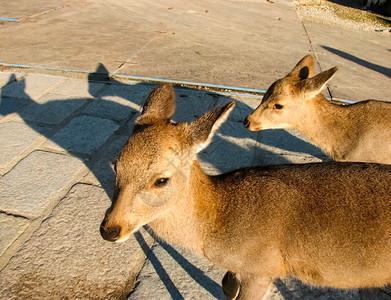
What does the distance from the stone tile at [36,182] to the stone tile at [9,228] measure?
9 cm

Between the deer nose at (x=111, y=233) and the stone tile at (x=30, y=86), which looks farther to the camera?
the stone tile at (x=30, y=86)

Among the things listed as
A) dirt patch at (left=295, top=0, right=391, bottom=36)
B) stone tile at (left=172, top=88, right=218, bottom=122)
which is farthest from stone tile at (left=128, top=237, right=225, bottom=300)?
dirt patch at (left=295, top=0, right=391, bottom=36)

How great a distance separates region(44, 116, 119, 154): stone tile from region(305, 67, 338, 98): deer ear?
2938mm

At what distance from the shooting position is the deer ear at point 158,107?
9.30 feet

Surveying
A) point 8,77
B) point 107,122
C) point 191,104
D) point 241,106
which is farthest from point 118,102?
point 8,77

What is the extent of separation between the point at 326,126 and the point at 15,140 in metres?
4.42

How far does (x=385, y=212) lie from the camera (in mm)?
2289

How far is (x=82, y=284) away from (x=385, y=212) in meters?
2.66

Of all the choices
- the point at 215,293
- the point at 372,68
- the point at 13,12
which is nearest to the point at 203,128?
the point at 215,293

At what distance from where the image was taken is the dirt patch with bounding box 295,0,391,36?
11961 mm

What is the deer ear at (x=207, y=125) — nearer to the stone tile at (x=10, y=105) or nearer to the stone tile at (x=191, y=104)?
the stone tile at (x=191, y=104)

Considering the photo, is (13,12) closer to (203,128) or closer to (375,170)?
(203,128)

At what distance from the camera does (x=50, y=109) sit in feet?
18.0

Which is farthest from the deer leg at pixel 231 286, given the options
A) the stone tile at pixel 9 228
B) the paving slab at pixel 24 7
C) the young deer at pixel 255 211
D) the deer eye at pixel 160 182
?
the paving slab at pixel 24 7
